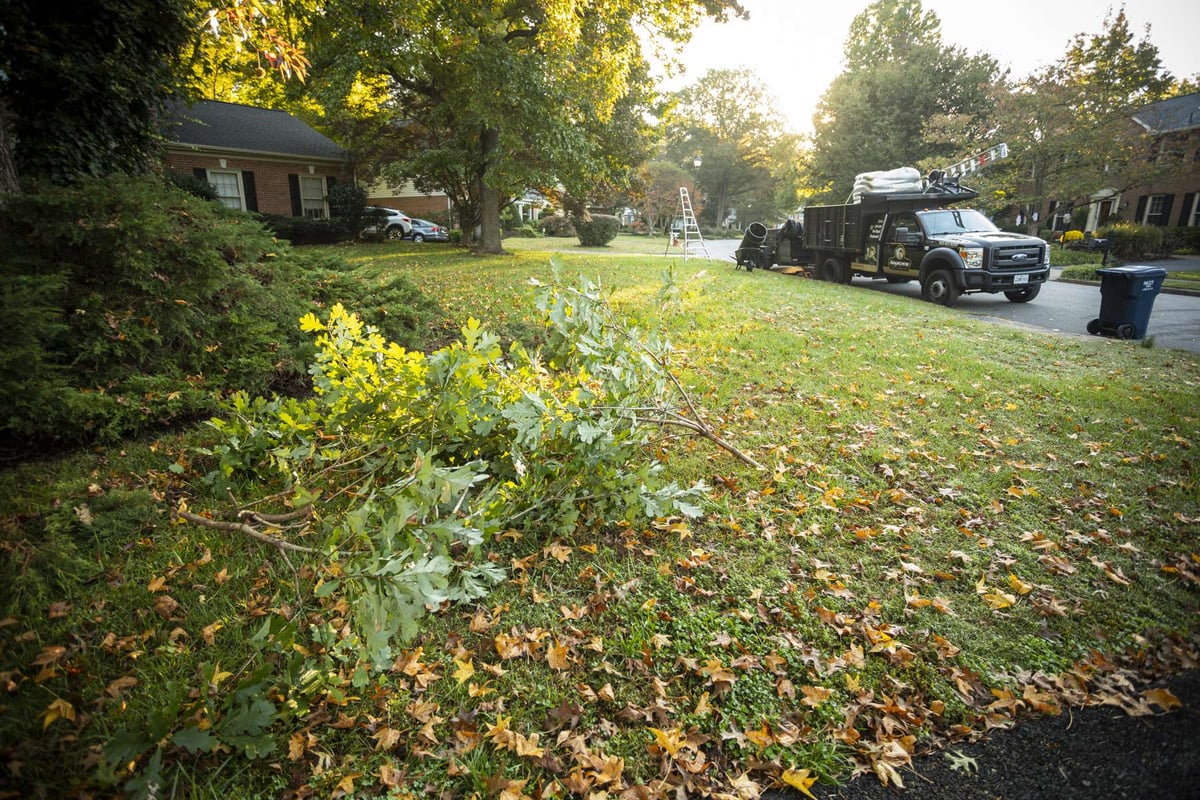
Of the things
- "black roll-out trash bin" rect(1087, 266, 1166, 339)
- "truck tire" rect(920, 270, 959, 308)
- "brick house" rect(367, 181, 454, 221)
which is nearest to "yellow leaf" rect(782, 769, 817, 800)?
"black roll-out trash bin" rect(1087, 266, 1166, 339)

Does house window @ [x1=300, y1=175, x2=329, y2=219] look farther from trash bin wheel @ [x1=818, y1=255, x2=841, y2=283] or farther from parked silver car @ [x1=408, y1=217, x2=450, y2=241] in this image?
trash bin wheel @ [x1=818, y1=255, x2=841, y2=283]

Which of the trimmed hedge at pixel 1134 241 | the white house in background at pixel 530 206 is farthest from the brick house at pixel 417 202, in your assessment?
the trimmed hedge at pixel 1134 241

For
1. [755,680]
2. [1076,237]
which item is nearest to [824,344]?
[755,680]

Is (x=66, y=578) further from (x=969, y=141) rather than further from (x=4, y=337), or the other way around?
(x=969, y=141)

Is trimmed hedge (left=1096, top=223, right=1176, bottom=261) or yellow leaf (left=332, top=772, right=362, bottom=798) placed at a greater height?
trimmed hedge (left=1096, top=223, right=1176, bottom=261)

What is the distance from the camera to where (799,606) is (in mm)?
3021

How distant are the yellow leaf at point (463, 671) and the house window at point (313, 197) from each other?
28.9m

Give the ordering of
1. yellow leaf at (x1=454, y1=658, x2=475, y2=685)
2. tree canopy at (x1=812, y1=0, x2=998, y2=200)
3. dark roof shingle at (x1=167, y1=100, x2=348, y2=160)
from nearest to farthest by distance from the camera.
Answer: yellow leaf at (x1=454, y1=658, x2=475, y2=685) → dark roof shingle at (x1=167, y1=100, x2=348, y2=160) → tree canopy at (x1=812, y1=0, x2=998, y2=200)

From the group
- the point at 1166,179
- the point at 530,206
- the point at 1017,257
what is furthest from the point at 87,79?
the point at 530,206

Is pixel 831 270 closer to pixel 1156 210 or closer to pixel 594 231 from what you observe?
pixel 594 231

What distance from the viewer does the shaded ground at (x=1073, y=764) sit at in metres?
2.06

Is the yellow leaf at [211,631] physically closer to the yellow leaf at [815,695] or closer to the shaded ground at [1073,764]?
the shaded ground at [1073,764]

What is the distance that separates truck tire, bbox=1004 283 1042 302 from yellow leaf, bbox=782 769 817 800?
13839 mm

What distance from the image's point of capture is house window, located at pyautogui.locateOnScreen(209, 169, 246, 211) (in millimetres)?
23750
